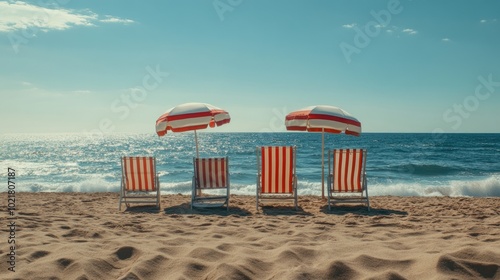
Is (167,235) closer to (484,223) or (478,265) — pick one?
(478,265)

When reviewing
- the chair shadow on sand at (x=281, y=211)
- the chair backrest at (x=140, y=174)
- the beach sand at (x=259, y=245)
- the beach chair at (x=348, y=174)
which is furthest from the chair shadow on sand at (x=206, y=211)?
the beach chair at (x=348, y=174)

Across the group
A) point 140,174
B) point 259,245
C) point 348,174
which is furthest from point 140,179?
point 259,245

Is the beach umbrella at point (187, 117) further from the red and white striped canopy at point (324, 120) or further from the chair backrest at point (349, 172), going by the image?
the chair backrest at point (349, 172)

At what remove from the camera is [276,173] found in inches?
263

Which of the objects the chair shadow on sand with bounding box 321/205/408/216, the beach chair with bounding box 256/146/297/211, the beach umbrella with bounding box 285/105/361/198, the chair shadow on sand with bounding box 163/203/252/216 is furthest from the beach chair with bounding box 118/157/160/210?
the chair shadow on sand with bounding box 321/205/408/216

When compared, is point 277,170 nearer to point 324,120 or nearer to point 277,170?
point 277,170

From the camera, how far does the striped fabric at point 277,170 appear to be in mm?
6625

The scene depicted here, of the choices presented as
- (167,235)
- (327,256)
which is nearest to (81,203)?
(167,235)

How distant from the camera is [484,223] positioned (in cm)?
482

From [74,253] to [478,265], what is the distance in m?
3.02

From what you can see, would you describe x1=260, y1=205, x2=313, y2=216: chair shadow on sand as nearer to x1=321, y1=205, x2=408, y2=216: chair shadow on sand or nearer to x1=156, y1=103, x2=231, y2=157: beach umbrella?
x1=321, y1=205, x2=408, y2=216: chair shadow on sand

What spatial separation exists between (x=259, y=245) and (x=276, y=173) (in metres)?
3.05

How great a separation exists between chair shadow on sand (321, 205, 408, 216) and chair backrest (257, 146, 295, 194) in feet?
2.47

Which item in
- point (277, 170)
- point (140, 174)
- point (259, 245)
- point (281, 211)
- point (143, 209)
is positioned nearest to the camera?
point (259, 245)
